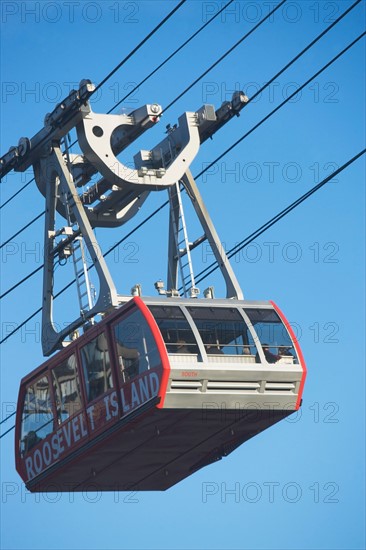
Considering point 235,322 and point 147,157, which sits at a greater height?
point 147,157

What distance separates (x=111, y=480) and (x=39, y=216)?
6331mm

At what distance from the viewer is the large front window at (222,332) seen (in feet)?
119

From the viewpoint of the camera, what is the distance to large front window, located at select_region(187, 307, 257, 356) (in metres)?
36.2

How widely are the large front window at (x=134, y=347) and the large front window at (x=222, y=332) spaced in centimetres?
113

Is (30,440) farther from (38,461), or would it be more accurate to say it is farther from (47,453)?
(47,453)

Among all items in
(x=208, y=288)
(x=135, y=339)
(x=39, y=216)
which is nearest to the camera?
(x=135, y=339)

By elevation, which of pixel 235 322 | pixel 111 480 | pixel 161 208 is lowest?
pixel 111 480

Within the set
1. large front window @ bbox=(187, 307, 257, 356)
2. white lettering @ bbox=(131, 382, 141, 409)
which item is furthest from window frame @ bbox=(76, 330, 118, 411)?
large front window @ bbox=(187, 307, 257, 356)

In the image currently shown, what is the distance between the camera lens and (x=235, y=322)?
3672 centimetres

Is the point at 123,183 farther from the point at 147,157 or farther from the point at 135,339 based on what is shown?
the point at 135,339

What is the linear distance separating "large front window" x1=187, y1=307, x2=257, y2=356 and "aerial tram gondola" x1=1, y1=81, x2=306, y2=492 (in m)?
0.03

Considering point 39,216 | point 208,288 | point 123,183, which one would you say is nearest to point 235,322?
point 208,288

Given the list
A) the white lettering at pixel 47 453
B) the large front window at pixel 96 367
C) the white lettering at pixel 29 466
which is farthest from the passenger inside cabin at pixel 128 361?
the white lettering at pixel 29 466

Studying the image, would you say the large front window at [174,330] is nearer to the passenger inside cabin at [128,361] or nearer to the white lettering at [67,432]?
the passenger inside cabin at [128,361]
